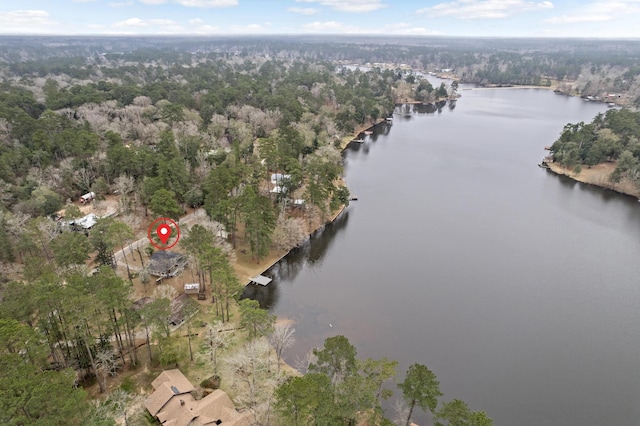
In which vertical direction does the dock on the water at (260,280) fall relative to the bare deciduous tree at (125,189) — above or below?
below

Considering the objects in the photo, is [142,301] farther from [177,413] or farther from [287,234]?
[287,234]

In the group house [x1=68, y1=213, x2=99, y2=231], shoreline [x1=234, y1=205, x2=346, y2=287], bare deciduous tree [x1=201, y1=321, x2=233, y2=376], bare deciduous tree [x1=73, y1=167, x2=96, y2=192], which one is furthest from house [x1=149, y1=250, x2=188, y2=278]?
bare deciduous tree [x1=73, y1=167, x2=96, y2=192]

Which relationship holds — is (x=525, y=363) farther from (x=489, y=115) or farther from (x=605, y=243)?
(x=489, y=115)

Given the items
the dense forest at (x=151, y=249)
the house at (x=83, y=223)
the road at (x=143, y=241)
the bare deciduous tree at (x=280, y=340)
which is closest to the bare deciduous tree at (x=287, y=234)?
the dense forest at (x=151, y=249)

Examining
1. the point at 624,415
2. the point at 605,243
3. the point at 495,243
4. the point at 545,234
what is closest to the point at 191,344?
the point at 624,415

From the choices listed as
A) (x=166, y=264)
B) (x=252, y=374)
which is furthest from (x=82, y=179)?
(x=252, y=374)

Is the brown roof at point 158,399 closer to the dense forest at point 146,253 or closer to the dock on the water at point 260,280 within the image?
the dense forest at point 146,253
